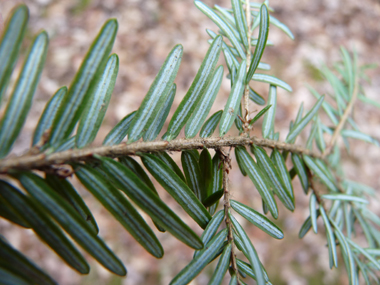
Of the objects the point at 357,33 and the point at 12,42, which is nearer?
the point at 12,42

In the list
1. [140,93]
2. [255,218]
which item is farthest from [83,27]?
[255,218]

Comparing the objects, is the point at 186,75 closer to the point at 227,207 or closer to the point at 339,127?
the point at 339,127

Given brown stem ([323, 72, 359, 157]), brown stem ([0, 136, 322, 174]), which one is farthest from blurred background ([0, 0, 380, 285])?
brown stem ([0, 136, 322, 174])

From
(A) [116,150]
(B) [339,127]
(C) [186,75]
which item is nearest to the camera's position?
(A) [116,150]

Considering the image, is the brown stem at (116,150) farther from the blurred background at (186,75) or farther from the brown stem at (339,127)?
the blurred background at (186,75)

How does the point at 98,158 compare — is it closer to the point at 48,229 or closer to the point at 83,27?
the point at 48,229

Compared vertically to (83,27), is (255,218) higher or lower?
lower

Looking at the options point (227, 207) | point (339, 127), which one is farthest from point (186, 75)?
point (227, 207)
